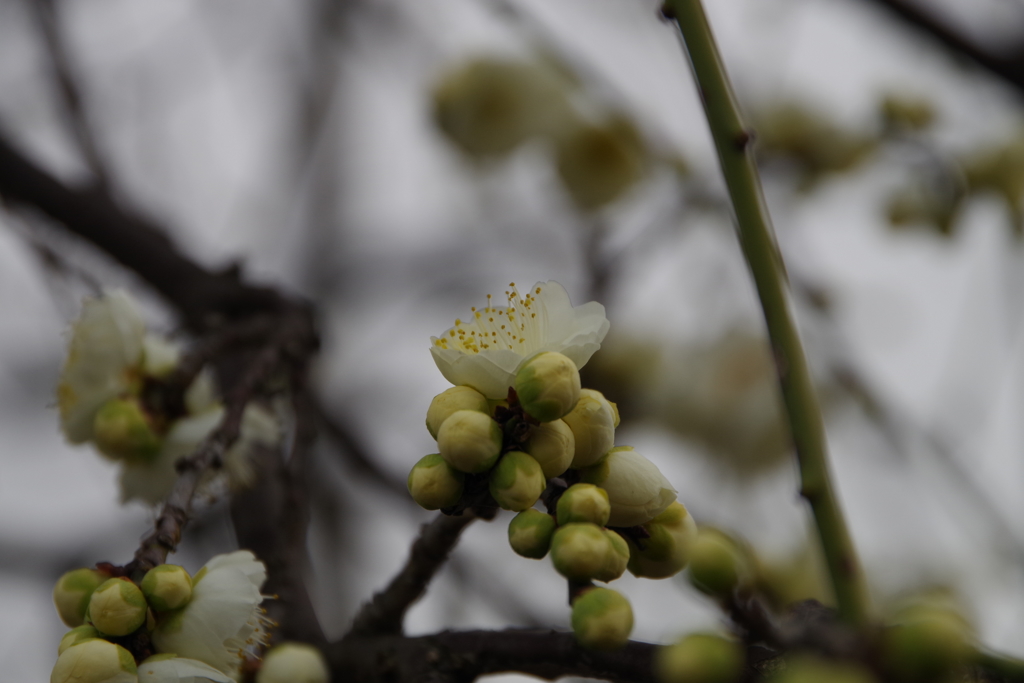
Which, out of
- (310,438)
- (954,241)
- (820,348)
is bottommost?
(310,438)

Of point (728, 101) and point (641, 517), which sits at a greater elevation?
point (728, 101)

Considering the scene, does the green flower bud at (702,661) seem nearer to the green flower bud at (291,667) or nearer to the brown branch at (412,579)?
the brown branch at (412,579)

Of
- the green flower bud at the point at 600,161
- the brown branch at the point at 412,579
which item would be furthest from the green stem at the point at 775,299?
the green flower bud at the point at 600,161

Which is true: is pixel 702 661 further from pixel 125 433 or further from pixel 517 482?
pixel 125 433

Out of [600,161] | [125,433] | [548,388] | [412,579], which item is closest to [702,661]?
[548,388]

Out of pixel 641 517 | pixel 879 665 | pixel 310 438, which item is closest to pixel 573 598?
pixel 641 517

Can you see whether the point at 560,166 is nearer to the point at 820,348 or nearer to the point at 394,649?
the point at 820,348

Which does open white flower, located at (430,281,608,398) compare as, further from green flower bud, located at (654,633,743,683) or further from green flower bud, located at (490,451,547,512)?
green flower bud, located at (654,633,743,683)
